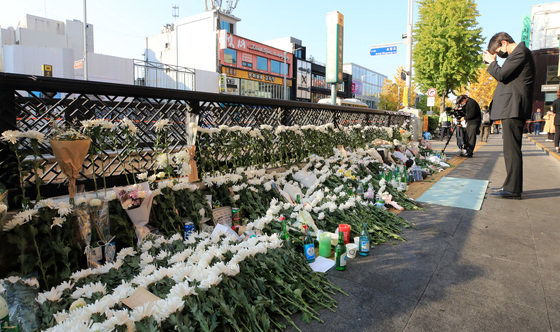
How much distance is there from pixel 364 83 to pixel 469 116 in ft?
261

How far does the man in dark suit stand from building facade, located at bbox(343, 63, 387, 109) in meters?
68.9

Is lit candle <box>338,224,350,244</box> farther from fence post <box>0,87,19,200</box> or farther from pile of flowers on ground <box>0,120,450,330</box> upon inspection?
fence post <box>0,87,19,200</box>

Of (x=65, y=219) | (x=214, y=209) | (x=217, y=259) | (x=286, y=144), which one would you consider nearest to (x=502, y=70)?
(x=286, y=144)

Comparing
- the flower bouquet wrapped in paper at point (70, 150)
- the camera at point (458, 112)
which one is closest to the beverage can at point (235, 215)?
the flower bouquet wrapped in paper at point (70, 150)

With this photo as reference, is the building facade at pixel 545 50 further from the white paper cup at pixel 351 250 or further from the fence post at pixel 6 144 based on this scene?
the fence post at pixel 6 144

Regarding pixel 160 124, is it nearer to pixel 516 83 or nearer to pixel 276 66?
pixel 516 83

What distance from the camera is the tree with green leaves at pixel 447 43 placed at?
17.8m

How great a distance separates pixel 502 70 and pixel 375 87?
3635 inches

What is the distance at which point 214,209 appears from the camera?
143 inches

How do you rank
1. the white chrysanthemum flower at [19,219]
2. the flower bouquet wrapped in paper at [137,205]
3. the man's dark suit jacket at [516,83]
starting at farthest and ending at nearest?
1. the man's dark suit jacket at [516,83]
2. the flower bouquet wrapped in paper at [137,205]
3. the white chrysanthemum flower at [19,219]

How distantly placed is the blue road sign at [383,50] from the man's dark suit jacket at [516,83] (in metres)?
12.1

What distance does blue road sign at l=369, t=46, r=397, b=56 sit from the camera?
16375 millimetres

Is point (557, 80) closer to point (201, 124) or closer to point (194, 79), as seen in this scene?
point (194, 79)

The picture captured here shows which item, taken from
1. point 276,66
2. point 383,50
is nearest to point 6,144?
point 383,50
